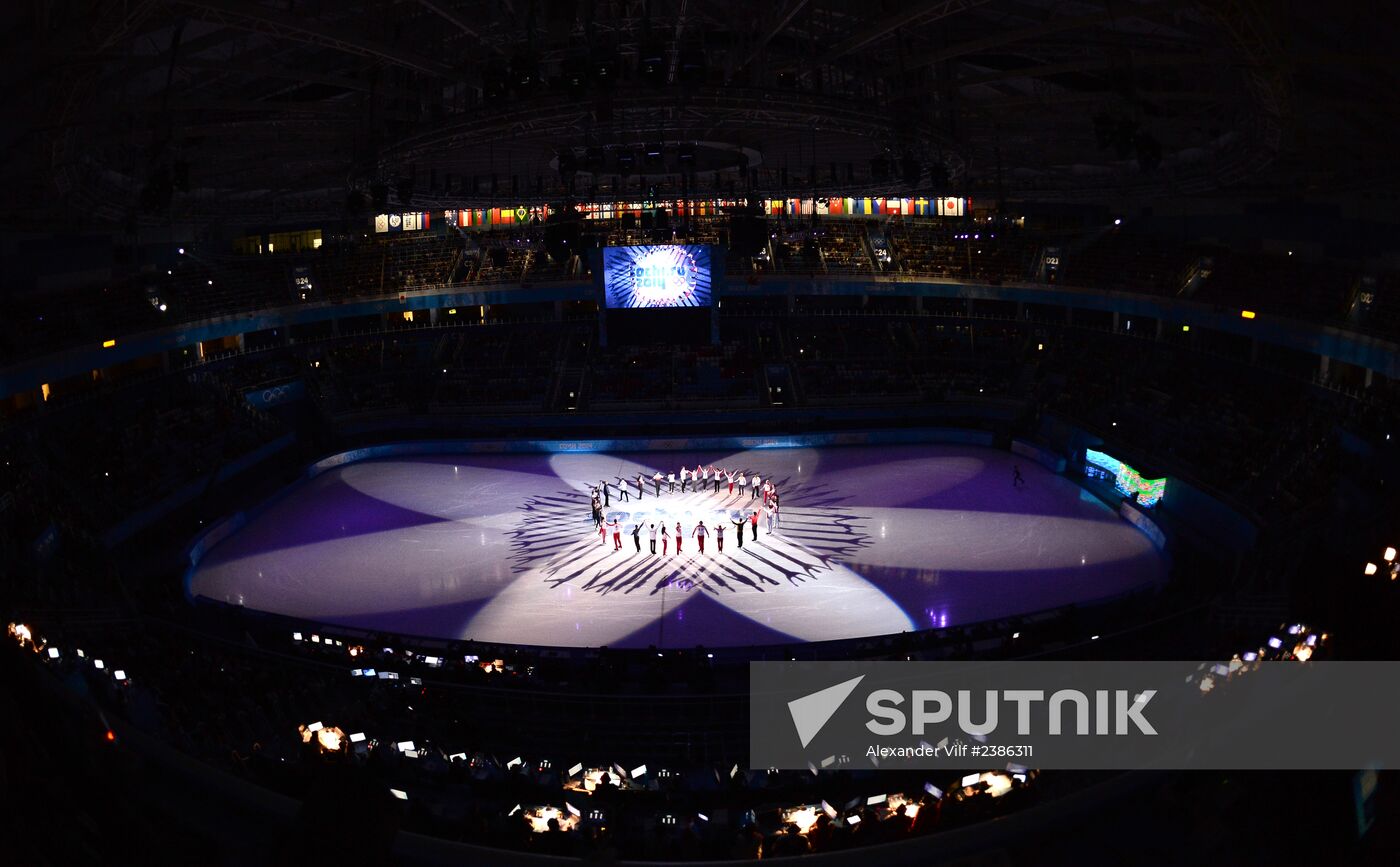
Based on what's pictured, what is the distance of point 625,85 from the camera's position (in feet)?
66.1

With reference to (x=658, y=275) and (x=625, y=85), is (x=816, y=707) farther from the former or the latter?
(x=658, y=275)

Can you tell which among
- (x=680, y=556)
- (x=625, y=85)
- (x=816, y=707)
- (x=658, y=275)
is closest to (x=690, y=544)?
(x=680, y=556)

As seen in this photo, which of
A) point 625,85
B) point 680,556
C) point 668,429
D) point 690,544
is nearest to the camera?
point 625,85

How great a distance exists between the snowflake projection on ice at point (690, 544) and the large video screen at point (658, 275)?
1186cm

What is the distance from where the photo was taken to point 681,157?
26359mm

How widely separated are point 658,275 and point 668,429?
642cm

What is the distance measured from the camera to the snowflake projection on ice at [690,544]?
26094 millimetres

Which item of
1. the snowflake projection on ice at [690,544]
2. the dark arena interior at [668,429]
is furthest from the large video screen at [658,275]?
the snowflake projection on ice at [690,544]

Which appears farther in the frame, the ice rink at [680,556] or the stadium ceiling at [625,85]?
the ice rink at [680,556]

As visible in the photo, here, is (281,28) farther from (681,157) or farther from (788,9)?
(681,157)

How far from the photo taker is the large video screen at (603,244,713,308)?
43500 mm

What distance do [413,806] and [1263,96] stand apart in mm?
17727

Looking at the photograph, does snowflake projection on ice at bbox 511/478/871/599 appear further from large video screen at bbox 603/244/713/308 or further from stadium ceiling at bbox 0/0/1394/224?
large video screen at bbox 603/244/713/308
